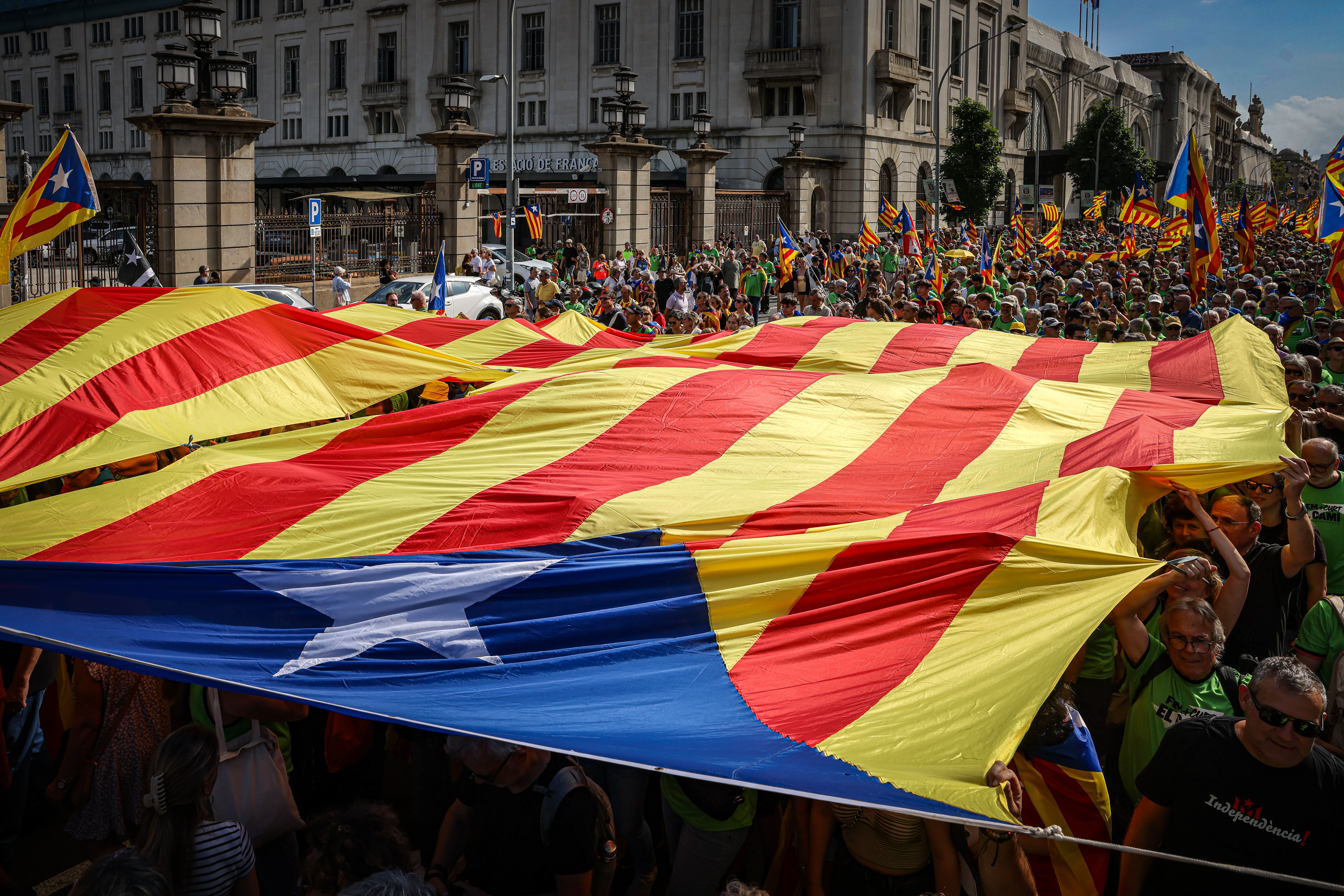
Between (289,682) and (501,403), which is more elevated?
(501,403)

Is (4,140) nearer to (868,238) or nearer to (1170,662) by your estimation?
(1170,662)

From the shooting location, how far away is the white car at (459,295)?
1992 centimetres

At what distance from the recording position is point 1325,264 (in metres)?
29.2

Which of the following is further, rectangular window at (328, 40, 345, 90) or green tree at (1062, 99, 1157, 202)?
green tree at (1062, 99, 1157, 202)

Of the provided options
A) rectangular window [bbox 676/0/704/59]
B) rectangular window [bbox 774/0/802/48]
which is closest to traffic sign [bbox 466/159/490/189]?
rectangular window [bbox 774/0/802/48]

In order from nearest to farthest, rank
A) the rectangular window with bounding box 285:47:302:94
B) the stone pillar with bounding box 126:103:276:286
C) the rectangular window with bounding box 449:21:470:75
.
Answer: the stone pillar with bounding box 126:103:276:286, the rectangular window with bounding box 449:21:470:75, the rectangular window with bounding box 285:47:302:94

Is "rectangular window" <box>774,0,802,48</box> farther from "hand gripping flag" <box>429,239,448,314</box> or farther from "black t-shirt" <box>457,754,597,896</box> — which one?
"black t-shirt" <box>457,754,597,896</box>

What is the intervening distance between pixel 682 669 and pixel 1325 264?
31298 mm

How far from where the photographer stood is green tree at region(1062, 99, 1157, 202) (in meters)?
60.3

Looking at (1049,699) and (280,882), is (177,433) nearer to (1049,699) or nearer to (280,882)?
(280,882)

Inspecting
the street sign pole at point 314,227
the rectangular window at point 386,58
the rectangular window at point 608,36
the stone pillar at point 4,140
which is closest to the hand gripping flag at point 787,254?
the street sign pole at point 314,227

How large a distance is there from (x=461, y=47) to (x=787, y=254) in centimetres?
3552

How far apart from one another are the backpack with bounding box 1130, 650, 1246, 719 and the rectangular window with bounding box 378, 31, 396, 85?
5571 centimetres

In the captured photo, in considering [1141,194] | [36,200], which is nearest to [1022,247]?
[1141,194]
